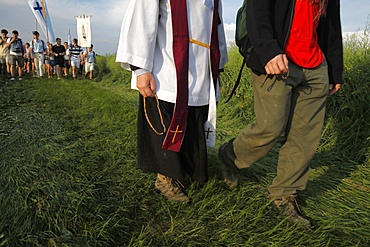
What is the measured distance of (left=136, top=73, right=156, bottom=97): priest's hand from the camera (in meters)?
1.80

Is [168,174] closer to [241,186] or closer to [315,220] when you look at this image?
[241,186]

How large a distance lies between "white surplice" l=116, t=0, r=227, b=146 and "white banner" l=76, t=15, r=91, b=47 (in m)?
13.5

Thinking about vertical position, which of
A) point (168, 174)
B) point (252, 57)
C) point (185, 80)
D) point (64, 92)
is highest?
point (252, 57)

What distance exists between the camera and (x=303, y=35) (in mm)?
1717

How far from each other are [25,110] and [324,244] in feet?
15.0

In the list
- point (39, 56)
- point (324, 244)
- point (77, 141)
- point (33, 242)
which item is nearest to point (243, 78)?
point (77, 141)

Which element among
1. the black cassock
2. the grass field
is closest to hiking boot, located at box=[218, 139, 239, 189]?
the grass field

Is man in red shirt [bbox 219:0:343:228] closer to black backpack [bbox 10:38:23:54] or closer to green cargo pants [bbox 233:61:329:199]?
green cargo pants [bbox 233:61:329:199]

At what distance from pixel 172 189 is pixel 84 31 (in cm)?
1450

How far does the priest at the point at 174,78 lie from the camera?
1.77 m

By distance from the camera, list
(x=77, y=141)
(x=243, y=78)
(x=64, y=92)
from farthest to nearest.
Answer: (x=64, y=92) < (x=243, y=78) < (x=77, y=141)

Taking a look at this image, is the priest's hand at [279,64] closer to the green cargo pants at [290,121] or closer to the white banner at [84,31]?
the green cargo pants at [290,121]

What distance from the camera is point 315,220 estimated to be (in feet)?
6.34

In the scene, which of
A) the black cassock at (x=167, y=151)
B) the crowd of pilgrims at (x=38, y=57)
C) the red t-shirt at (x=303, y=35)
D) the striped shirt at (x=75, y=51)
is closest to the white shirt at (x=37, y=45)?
the crowd of pilgrims at (x=38, y=57)
